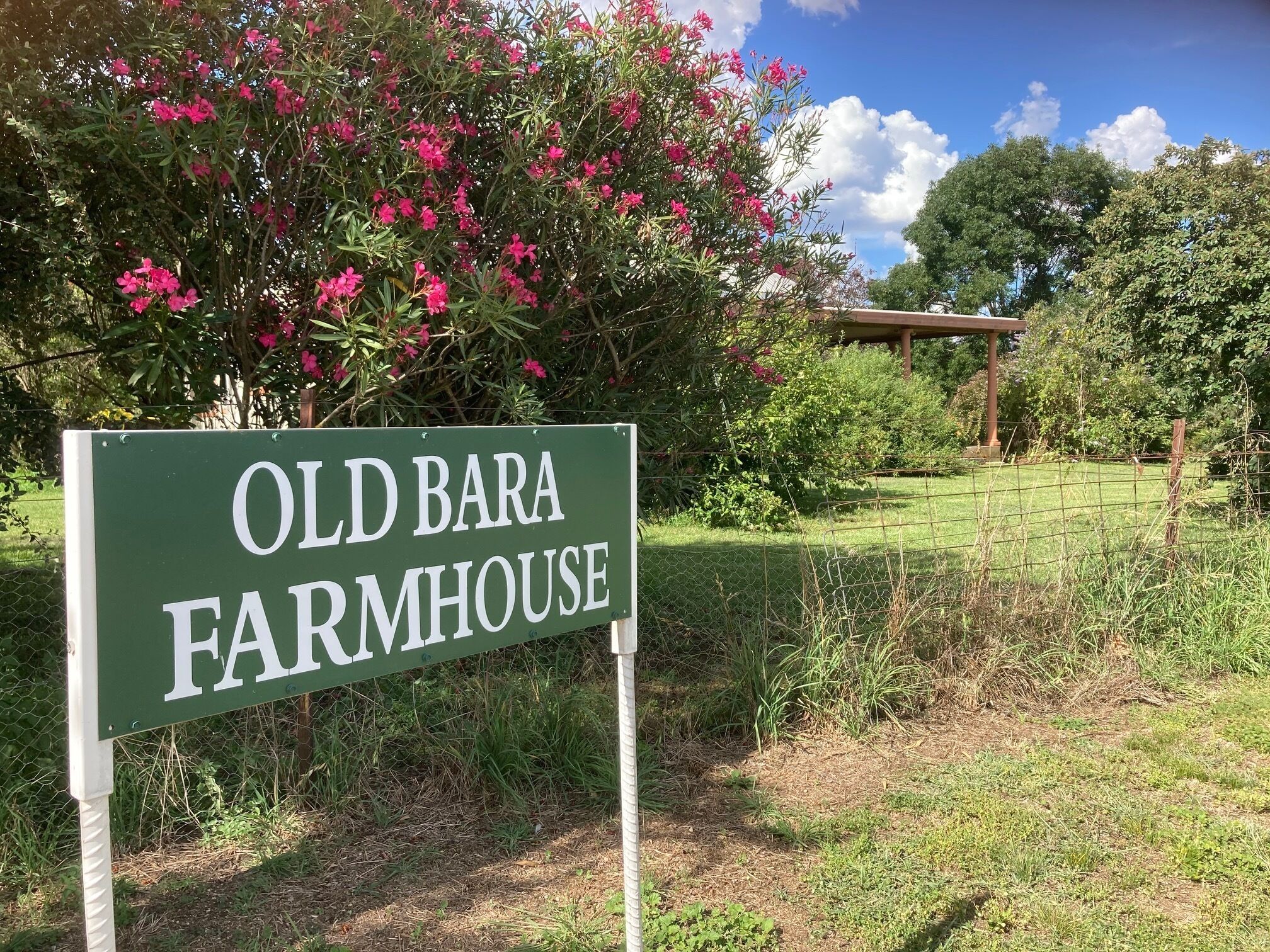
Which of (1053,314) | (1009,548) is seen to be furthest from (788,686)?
(1053,314)

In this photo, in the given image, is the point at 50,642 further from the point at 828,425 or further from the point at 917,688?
the point at 828,425

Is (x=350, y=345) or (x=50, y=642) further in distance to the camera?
(x=50, y=642)

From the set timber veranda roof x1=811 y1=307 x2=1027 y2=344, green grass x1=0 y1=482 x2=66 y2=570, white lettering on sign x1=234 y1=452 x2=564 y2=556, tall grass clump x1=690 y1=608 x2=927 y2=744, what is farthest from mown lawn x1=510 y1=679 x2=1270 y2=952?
timber veranda roof x1=811 y1=307 x2=1027 y2=344

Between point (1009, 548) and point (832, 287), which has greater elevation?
point (832, 287)

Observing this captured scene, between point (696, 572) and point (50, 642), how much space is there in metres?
3.98

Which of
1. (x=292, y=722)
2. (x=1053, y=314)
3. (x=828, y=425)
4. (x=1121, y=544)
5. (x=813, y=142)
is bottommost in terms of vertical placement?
(x=292, y=722)

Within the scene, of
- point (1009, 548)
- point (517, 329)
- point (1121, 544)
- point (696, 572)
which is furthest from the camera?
point (696, 572)

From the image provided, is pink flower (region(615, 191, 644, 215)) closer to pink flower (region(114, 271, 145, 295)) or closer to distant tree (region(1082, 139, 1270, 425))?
pink flower (region(114, 271, 145, 295))

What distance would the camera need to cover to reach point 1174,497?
562cm

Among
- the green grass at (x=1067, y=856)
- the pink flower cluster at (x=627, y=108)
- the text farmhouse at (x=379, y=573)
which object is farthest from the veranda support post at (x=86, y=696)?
the pink flower cluster at (x=627, y=108)

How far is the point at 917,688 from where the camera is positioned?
4465mm

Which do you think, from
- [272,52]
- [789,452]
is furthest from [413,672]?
[789,452]

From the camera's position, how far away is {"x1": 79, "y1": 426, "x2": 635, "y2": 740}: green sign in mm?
1414

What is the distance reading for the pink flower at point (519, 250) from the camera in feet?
11.8
